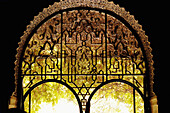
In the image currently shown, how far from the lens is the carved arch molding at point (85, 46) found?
9.20 feet

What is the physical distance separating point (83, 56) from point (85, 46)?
0.11 meters

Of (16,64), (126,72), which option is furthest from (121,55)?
(16,64)

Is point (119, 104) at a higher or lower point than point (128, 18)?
lower

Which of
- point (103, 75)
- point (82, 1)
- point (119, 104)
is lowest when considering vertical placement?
point (119, 104)

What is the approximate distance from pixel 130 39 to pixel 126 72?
13.9 inches

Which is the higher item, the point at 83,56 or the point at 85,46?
the point at 85,46

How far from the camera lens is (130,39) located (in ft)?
9.29

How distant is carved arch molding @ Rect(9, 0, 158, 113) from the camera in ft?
9.20

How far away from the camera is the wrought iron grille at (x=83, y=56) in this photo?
2.80 m

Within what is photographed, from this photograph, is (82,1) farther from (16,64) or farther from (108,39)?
(16,64)

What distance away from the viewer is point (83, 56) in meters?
2.83

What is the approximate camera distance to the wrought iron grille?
280 centimetres

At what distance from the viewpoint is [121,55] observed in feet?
9.22

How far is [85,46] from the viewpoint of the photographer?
283 centimetres
